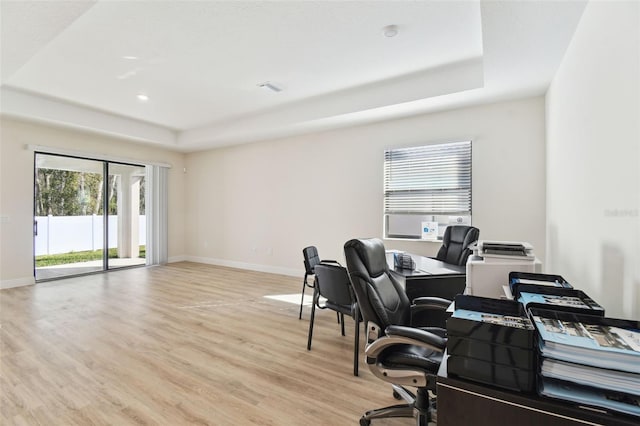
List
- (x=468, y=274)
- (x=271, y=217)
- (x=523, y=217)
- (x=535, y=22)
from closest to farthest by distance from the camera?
(x=468, y=274) < (x=535, y=22) < (x=523, y=217) < (x=271, y=217)

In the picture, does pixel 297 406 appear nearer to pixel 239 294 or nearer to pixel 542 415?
pixel 542 415

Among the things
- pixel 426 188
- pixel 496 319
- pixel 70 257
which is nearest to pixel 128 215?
pixel 70 257

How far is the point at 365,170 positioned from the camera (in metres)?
5.13

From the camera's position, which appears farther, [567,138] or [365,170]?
[365,170]

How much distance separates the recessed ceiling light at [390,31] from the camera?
2.84 meters

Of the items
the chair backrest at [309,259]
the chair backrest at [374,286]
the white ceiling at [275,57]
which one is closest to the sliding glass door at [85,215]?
the white ceiling at [275,57]

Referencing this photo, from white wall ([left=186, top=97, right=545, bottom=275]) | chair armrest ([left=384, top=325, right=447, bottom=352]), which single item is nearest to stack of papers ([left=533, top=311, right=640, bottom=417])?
chair armrest ([left=384, top=325, right=447, bottom=352])

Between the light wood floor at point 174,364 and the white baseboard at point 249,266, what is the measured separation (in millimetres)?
1537

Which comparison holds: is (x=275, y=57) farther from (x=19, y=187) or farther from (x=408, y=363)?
(x=19, y=187)

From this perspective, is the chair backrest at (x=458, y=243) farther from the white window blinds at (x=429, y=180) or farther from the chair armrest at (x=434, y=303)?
the chair armrest at (x=434, y=303)

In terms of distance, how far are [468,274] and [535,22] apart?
1886 millimetres

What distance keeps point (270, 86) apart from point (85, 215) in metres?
4.64

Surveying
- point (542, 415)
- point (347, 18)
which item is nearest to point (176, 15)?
point (347, 18)

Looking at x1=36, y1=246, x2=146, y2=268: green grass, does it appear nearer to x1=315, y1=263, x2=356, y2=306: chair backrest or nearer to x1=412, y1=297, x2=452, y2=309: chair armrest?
x1=315, y1=263, x2=356, y2=306: chair backrest
